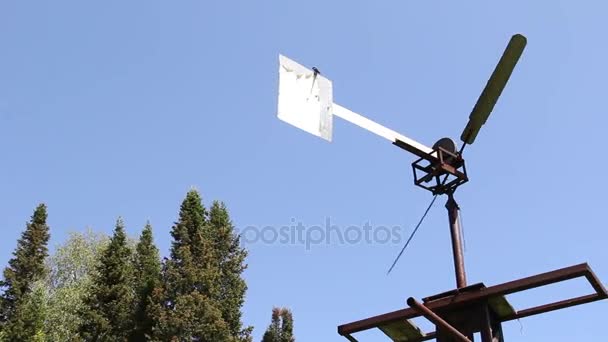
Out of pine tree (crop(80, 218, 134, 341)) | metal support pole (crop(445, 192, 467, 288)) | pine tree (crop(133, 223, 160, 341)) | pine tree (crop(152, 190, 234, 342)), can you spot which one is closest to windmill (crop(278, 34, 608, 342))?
metal support pole (crop(445, 192, 467, 288))

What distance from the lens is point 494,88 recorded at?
765cm

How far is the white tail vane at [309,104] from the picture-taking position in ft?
22.9

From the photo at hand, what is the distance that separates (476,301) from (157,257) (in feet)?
96.1

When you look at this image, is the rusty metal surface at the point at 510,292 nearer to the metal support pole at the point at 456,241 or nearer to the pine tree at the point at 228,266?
the metal support pole at the point at 456,241

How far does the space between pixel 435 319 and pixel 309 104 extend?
2.86 metres

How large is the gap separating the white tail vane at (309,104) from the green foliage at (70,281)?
2494 centimetres

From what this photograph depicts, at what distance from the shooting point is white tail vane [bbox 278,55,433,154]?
275 inches

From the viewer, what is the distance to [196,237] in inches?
1136

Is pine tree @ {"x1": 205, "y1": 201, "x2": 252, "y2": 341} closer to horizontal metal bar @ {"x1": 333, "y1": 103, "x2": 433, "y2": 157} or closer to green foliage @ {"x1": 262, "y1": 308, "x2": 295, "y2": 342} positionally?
green foliage @ {"x1": 262, "y1": 308, "x2": 295, "y2": 342}

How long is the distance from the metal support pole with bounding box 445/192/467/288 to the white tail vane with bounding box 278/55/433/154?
31.6 inches

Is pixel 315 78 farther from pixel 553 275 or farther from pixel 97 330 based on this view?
pixel 97 330

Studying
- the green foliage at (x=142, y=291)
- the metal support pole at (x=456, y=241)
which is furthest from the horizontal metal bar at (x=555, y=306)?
the green foliage at (x=142, y=291)

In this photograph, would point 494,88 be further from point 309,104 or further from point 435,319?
point 435,319

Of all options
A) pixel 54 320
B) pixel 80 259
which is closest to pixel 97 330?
pixel 54 320
